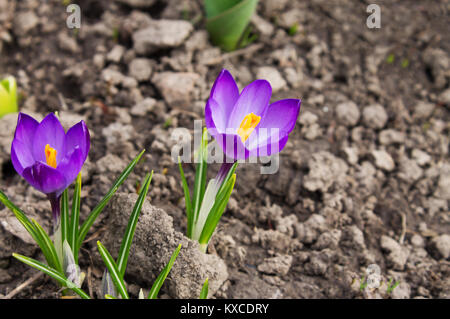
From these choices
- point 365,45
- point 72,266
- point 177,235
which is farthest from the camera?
point 365,45

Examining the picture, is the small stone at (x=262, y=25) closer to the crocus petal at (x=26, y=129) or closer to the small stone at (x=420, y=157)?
the small stone at (x=420, y=157)

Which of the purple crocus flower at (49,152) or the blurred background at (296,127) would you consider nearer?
the purple crocus flower at (49,152)

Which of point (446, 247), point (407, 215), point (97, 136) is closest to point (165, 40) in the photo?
point (97, 136)

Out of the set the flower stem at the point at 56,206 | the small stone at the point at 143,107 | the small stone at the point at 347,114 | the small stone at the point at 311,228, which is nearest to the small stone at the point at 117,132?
the small stone at the point at 143,107

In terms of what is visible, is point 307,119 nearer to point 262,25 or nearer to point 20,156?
point 262,25

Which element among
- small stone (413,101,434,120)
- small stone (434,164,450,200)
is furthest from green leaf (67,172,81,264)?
small stone (413,101,434,120)

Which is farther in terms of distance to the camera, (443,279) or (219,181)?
(443,279)
